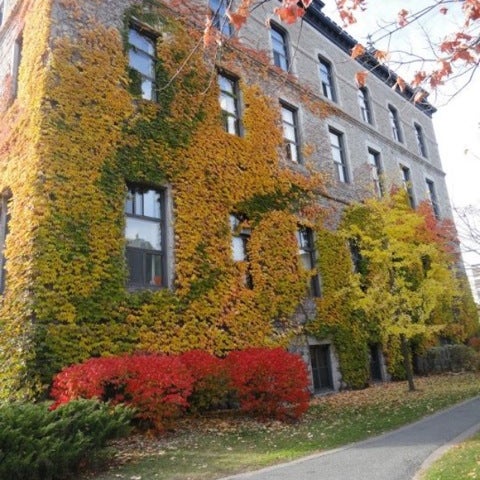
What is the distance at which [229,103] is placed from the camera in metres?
15.2

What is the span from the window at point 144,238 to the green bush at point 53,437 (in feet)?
15.4

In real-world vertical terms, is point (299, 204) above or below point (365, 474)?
above

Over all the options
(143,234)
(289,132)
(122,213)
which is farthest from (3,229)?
(289,132)

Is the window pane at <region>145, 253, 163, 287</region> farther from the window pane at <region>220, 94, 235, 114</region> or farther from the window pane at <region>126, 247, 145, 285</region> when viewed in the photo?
the window pane at <region>220, 94, 235, 114</region>

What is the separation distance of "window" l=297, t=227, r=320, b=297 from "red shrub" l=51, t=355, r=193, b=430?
798cm

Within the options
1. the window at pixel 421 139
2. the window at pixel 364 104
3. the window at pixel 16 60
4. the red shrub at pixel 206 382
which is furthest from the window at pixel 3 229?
the window at pixel 421 139

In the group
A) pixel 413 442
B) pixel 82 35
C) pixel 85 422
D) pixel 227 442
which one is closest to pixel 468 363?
pixel 413 442

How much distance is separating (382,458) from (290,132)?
13.2 m

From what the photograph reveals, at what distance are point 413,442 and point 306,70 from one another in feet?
53.1

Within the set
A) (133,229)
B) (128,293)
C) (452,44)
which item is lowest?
(128,293)

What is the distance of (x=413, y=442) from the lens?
7129 millimetres

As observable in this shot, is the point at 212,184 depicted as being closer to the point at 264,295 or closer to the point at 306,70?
the point at 264,295

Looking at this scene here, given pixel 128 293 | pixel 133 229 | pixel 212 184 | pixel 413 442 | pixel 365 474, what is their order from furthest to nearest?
pixel 212 184, pixel 133 229, pixel 128 293, pixel 413 442, pixel 365 474

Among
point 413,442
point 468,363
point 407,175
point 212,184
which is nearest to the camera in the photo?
point 413,442
